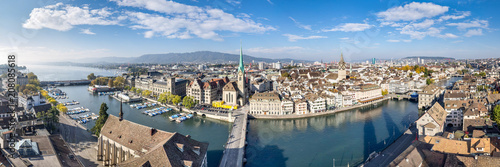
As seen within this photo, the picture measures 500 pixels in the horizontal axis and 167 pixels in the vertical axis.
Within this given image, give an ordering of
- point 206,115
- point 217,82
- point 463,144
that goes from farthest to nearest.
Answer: point 217,82
point 206,115
point 463,144

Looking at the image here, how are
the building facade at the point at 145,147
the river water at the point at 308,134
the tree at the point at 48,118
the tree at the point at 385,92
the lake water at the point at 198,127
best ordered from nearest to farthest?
the building facade at the point at 145,147 < the river water at the point at 308,134 < the lake water at the point at 198,127 < the tree at the point at 48,118 < the tree at the point at 385,92

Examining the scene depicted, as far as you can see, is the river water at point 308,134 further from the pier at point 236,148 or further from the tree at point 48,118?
the tree at point 48,118

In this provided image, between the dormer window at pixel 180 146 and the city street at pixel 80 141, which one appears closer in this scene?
the dormer window at pixel 180 146

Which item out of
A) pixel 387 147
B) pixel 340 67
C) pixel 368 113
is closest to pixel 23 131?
pixel 387 147

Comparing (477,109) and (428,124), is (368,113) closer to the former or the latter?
(477,109)

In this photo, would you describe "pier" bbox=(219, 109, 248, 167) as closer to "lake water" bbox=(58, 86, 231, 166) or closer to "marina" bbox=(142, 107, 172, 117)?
"lake water" bbox=(58, 86, 231, 166)

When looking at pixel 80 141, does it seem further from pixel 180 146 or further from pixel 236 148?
pixel 180 146

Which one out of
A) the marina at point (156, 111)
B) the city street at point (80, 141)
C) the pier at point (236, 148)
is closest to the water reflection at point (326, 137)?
the pier at point (236, 148)
